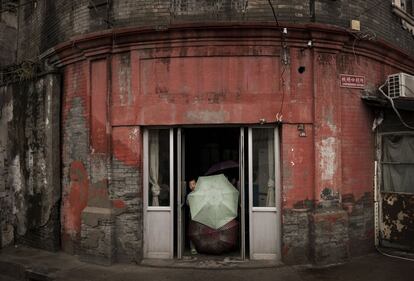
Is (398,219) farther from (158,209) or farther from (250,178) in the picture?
(158,209)

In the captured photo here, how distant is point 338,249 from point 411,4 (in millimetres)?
6884

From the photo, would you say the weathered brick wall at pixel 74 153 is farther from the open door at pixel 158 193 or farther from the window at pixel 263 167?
the window at pixel 263 167

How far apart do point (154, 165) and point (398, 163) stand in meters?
4.88

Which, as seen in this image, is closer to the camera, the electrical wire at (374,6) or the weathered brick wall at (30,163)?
the electrical wire at (374,6)

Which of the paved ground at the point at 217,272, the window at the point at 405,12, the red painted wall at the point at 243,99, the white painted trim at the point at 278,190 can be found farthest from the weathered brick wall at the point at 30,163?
the window at the point at 405,12

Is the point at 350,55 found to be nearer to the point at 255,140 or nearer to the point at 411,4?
the point at 255,140

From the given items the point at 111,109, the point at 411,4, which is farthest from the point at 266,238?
the point at 411,4

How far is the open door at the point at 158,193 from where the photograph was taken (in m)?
7.86

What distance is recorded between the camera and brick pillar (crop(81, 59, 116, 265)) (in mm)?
7754

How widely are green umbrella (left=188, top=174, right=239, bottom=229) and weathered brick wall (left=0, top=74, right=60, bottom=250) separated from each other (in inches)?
120

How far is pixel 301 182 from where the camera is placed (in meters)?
7.58

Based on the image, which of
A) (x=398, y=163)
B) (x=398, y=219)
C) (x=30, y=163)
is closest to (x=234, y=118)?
(x=398, y=163)

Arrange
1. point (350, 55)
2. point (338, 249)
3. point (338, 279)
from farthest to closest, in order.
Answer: point (350, 55) < point (338, 249) < point (338, 279)

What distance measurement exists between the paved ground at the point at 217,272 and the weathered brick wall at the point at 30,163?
1.08 metres
